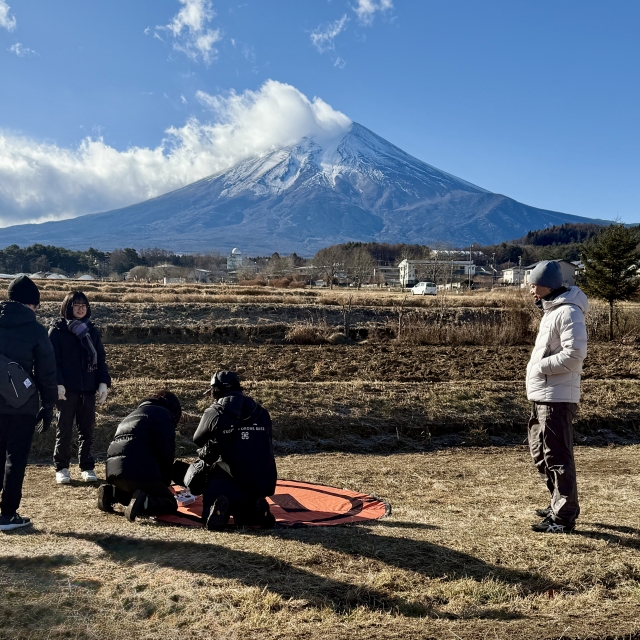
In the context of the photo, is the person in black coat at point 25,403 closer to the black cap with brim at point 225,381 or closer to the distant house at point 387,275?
the black cap with brim at point 225,381

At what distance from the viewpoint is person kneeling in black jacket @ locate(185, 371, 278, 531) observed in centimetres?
484

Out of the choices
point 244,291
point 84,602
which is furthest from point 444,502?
point 244,291

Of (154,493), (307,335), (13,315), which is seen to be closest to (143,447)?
(154,493)

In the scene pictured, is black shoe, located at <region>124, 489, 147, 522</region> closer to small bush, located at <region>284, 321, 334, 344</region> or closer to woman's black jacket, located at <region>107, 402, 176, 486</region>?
Answer: woman's black jacket, located at <region>107, 402, 176, 486</region>

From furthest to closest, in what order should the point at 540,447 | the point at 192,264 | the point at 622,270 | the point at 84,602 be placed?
the point at 192,264 < the point at 622,270 < the point at 540,447 < the point at 84,602

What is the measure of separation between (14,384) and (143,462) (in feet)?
3.74

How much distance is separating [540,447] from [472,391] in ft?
18.2

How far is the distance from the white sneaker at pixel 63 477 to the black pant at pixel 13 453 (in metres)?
1.55

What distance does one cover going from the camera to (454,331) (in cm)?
1917

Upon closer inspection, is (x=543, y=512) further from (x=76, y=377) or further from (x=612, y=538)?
(x=76, y=377)

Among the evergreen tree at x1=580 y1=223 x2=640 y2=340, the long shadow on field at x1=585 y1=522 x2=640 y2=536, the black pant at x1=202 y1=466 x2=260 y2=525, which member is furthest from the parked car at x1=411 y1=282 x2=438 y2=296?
the black pant at x1=202 y1=466 x2=260 y2=525

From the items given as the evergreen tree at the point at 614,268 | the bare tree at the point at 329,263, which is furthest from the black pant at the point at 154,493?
the bare tree at the point at 329,263

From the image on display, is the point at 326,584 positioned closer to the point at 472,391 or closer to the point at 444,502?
the point at 444,502

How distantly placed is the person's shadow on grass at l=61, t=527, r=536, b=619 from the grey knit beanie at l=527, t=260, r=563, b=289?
203cm
